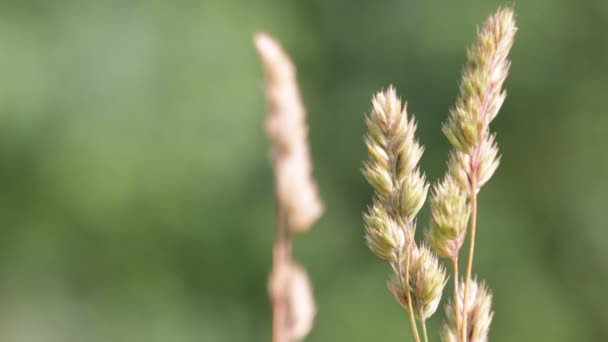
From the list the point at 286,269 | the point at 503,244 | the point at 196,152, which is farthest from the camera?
→ the point at 503,244

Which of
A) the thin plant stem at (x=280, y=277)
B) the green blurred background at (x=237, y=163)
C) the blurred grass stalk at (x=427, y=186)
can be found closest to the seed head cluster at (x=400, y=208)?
the blurred grass stalk at (x=427, y=186)

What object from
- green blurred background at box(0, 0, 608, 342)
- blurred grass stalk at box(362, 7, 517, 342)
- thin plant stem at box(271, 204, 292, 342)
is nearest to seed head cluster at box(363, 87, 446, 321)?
blurred grass stalk at box(362, 7, 517, 342)

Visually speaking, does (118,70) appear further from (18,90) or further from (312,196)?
(312,196)

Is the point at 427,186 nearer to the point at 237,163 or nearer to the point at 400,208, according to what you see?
the point at 400,208

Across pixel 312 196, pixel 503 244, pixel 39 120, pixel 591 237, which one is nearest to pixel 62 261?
A: pixel 39 120

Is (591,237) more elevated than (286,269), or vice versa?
(591,237)

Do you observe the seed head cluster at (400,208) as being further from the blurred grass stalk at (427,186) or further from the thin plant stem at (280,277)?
the thin plant stem at (280,277)
